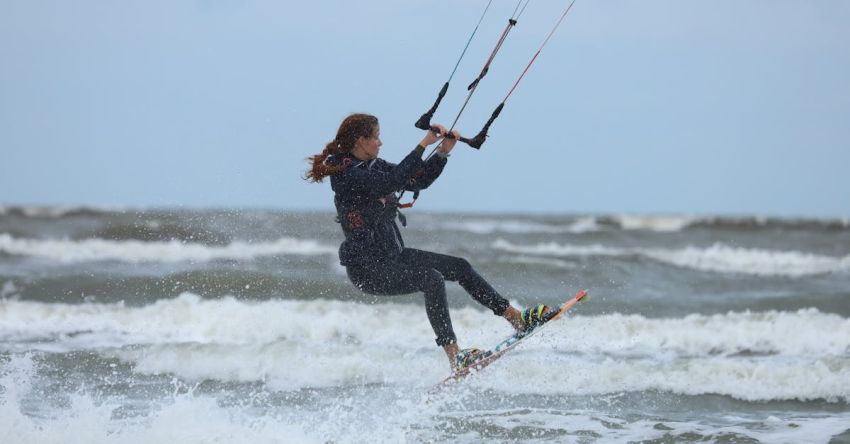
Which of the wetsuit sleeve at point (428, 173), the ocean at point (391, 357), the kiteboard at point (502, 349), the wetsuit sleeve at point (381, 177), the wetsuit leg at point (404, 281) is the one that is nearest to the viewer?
the wetsuit sleeve at point (381, 177)

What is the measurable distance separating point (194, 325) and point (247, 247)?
1156 cm

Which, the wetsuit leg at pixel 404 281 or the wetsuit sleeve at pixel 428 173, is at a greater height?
the wetsuit sleeve at pixel 428 173

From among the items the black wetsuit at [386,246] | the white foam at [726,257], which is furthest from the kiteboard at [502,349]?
the white foam at [726,257]

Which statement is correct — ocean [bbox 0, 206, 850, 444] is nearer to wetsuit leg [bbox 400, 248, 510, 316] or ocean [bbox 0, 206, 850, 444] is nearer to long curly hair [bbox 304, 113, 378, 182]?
wetsuit leg [bbox 400, 248, 510, 316]

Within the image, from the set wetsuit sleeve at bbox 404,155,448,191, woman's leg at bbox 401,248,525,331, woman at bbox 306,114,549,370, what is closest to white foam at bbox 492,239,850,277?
woman's leg at bbox 401,248,525,331

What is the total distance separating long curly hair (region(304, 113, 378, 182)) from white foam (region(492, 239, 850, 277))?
56.1 feet

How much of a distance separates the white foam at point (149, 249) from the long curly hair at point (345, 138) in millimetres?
14186

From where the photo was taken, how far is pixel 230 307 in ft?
41.2

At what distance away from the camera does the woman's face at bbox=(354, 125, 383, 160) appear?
21.3 feet

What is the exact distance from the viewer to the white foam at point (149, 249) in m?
21.6

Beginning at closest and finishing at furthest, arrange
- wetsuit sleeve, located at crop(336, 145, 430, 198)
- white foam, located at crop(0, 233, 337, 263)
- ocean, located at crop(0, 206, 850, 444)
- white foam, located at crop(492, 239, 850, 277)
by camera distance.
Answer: wetsuit sleeve, located at crop(336, 145, 430, 198), ocean, located at crop(0, 206, 850, 444), white foam, located at crop(0, 233, 337, 263), white foam, located at crop(492, 239, 850, 277)

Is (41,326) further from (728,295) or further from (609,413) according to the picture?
(728,295)

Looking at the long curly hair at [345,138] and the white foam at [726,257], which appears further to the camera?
the white foam at [726,257]

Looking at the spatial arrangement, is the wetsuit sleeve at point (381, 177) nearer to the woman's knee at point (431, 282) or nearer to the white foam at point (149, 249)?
the woman's knee at point (431, 282)
